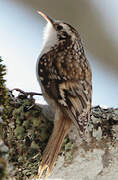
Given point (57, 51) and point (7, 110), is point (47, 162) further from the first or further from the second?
point (57, 51)

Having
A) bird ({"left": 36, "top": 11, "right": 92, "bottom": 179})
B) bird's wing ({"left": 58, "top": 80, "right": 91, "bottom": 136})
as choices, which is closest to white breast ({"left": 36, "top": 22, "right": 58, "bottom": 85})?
bird ({"left": 36, "top": 11, "right": 92, "bottom": 179})

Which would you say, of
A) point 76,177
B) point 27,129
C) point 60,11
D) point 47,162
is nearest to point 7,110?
point 27,129

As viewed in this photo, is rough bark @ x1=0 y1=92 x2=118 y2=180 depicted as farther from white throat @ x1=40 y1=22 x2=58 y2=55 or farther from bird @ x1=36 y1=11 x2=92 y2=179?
white throat @ x1=40 y1=22 x2=58 y2=55

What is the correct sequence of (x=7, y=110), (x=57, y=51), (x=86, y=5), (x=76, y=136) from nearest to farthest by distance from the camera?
(x=7, y=110), (x=76, y=136), (x=57, y=51), (x=86, y=5)

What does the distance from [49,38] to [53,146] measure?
726 mm

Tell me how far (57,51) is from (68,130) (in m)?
0.48

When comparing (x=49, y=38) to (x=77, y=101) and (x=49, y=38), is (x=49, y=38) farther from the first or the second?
(x=77, y=101)

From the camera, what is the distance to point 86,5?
2.80 metres

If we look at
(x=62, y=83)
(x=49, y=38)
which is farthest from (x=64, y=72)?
(x=49, y=38)

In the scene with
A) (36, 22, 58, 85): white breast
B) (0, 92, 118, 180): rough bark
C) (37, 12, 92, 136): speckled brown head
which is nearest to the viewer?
(0, 92, 118, 180): rough bark

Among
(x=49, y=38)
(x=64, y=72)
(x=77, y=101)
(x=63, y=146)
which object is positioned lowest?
(x=63, y=146)

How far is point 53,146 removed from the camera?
1.72m

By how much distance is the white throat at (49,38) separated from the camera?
2.16 m

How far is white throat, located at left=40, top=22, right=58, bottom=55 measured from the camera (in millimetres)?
2156
